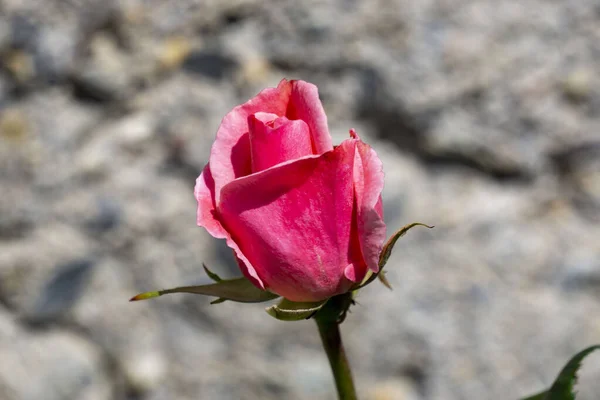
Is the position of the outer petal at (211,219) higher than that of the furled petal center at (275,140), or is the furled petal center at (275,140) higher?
the furled petal center at (275,140)

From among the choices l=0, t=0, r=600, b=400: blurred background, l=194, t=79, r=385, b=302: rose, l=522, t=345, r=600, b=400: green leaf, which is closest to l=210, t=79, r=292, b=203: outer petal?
l=194, t=79, r=385, b=302: rose

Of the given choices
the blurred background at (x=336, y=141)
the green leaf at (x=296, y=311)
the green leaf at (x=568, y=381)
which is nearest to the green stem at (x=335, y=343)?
the green leaf at (x=296, y=311)

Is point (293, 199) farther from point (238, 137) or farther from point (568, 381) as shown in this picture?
point (568, 381)

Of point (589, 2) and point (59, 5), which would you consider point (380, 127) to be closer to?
point (589, 2)

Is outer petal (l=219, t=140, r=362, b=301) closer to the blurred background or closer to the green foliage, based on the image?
the green foliage

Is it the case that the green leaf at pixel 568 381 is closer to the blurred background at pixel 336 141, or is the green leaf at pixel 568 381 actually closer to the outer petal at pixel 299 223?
the outer petal at pixel 299 223

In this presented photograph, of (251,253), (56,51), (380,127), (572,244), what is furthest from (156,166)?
(251,253)

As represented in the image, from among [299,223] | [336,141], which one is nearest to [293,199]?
[299,223]

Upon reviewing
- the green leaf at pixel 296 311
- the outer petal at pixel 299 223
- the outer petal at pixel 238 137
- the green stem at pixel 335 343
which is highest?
the outer petal at pixel 238 137
